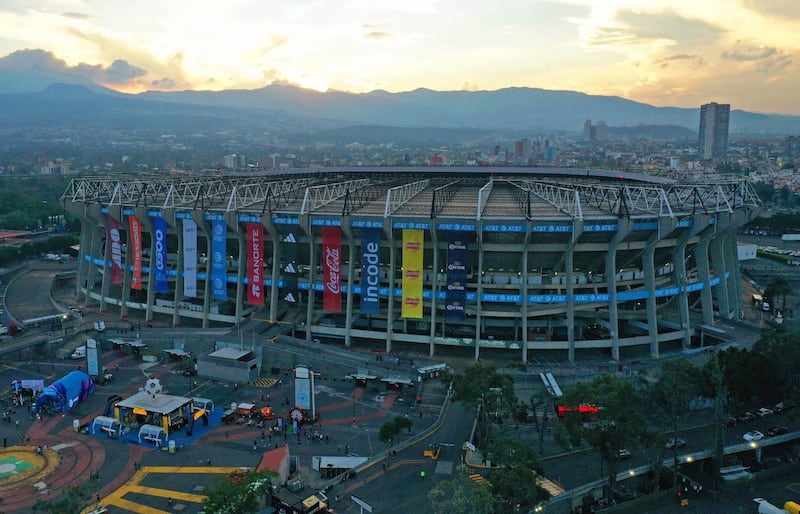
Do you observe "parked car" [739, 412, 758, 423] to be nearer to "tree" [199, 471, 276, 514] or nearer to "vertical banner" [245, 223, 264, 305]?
"tree" [199, 471, 276, 514]

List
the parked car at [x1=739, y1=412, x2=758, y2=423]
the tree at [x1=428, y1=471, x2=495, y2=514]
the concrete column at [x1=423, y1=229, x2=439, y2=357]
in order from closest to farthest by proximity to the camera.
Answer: the tree at [x1=428, y1=471, x2=495, y2=514]
the parked car at [x1=739, y1=412, x2=758, y2=423]
the concrete column at [x1=423, y1=229, x2=439, y2=357]

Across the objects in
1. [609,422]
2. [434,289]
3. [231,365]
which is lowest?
[231,365]

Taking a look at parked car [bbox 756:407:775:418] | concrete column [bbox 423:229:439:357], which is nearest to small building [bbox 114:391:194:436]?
concrete column [bbox 423:229:439:357]

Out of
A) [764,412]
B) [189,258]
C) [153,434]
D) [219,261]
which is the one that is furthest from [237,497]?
[189,258]

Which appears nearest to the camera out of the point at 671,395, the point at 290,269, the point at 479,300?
the point at 671,395

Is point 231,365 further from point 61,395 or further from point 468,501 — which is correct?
point 468,501

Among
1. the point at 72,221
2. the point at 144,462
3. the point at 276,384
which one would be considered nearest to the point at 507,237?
the point at 276,384
